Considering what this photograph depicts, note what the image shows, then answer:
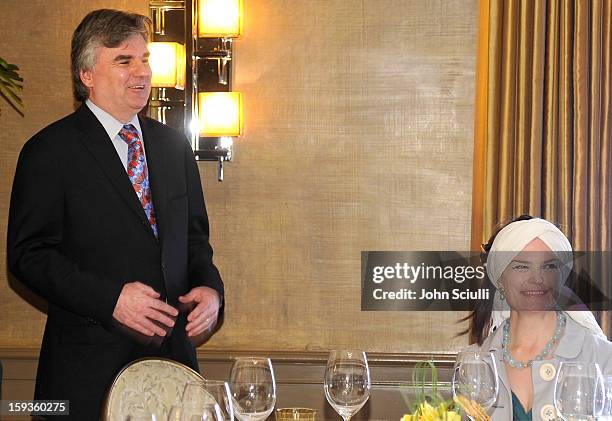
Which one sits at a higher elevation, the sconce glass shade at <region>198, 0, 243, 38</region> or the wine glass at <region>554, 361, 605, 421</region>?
the sconce glass shade at <region>198, 0, 243, 38</region>

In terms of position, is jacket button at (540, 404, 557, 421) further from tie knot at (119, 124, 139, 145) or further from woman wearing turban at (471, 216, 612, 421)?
tie knot at (119, 124, 139, 145)

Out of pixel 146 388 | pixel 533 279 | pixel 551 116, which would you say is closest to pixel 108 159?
pixel 146 388

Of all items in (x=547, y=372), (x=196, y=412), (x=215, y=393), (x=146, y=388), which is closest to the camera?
(x=196, y=412)

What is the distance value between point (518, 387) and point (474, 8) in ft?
6.14

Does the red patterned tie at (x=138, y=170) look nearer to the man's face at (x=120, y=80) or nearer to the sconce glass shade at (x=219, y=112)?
the man's face at (x=120, y=80)

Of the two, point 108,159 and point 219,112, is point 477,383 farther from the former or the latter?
point 219,112

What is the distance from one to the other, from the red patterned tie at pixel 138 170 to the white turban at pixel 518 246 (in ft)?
3.08

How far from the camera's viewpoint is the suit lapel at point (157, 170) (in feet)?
8.55

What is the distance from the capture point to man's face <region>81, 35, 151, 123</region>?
2.62 metres

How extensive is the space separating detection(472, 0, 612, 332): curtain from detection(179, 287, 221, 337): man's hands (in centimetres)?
140

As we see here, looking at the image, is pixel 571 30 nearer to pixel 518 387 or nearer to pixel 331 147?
pixel 331 147

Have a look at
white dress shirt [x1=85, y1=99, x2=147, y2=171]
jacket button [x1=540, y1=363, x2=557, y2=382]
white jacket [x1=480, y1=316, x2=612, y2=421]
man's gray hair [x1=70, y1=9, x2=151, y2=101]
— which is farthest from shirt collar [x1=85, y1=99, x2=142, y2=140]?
jacket button [x1=540, y1=363, x2=557, y2=382]

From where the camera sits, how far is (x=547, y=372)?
2.26 meters

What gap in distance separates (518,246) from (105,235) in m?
1.11
